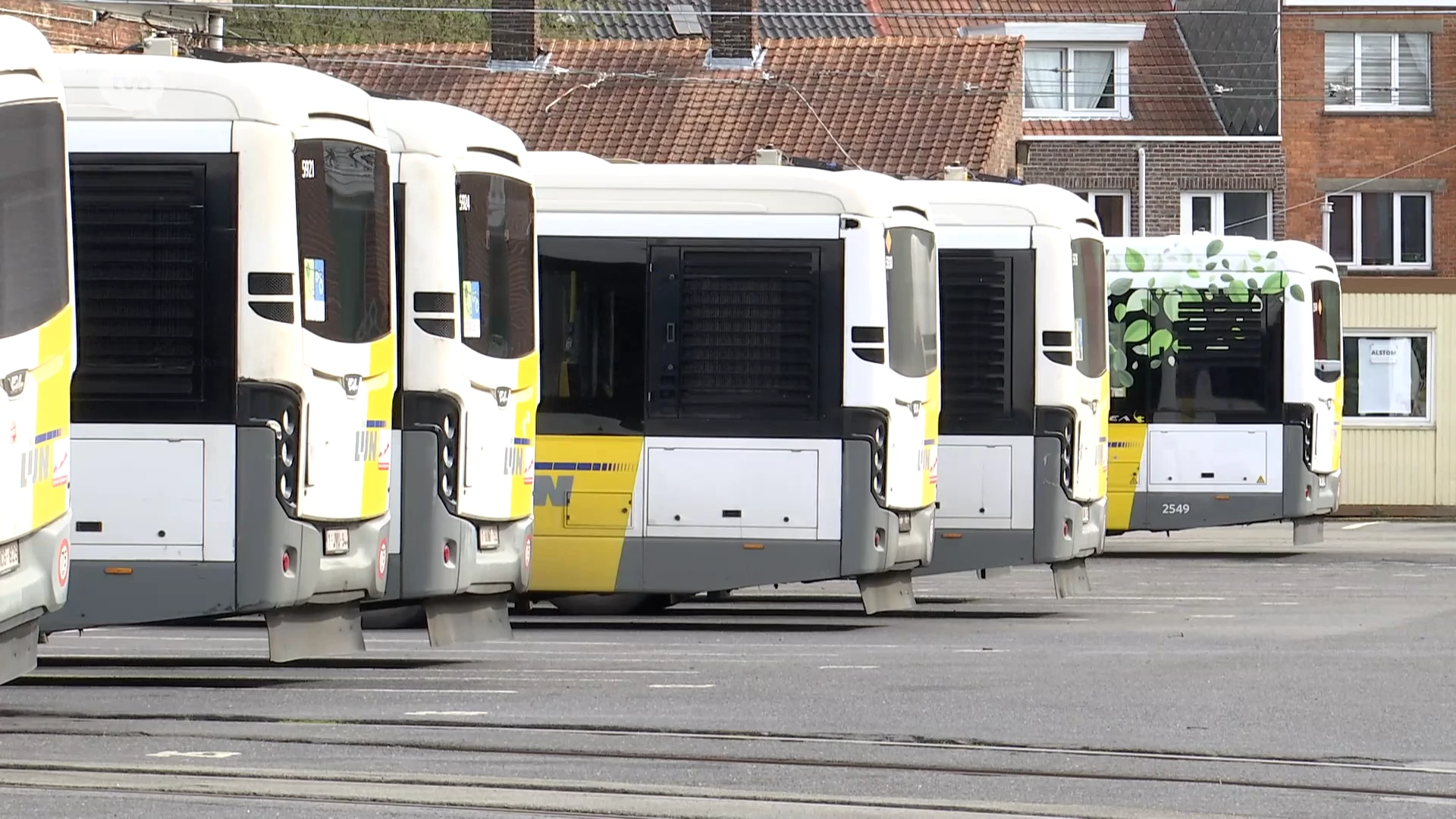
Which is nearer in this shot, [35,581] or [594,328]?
[35,581]

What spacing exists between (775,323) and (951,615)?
3.27 metres

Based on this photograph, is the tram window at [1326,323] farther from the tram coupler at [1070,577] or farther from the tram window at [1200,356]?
the tram coupler at [1070,577]

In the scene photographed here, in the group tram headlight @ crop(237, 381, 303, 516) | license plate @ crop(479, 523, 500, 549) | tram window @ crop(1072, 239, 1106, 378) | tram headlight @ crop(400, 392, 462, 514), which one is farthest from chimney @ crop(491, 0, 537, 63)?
tram headlight @ crop(237, 381, 303, 516)

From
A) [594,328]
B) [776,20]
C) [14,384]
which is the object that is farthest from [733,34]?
[14,384]

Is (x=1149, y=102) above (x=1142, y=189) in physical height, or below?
above

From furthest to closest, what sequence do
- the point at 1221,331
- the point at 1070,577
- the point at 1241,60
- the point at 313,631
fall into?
the point at 1241,60, the point at 1221,331, the point at 1070,577, the point at 313,631

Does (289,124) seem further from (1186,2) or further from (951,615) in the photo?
(1186,2)

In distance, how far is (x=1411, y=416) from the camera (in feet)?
129

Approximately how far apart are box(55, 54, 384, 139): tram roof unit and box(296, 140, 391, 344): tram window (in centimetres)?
19

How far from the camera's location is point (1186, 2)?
5425 cm

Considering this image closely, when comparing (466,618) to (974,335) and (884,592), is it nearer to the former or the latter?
(884,592)

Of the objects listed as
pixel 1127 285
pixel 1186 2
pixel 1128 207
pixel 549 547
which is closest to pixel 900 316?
pixel 549 547

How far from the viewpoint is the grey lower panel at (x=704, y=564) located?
1855cm

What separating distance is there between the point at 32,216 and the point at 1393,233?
41.6 metres
